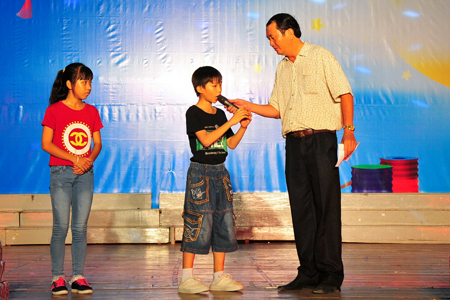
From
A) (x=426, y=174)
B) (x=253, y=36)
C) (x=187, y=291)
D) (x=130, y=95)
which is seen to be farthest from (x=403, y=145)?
(x=187, y=291)

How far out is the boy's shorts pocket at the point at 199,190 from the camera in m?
2.56

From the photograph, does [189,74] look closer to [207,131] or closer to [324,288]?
[207,131]

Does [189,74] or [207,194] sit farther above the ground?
[189,74]

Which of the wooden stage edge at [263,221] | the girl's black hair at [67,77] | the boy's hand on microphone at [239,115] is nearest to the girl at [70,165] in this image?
the girl's black hair at [67,77]

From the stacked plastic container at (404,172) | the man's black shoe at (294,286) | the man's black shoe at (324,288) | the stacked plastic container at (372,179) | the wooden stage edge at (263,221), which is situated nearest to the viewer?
the man's black shoe at (324,288)

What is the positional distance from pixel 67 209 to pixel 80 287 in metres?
0.40

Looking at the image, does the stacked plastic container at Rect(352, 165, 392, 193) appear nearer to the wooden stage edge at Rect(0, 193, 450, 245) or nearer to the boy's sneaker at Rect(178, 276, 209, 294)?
the wooden stage edge at Rect(0, 193, 450, 245)

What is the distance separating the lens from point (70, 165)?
8.53 ft

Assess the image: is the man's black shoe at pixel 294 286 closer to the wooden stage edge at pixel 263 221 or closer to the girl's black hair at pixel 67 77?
the girl's black hair at pixel 67 77

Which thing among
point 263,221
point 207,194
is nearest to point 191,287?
point 207,194

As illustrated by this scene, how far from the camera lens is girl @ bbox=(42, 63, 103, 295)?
259cm

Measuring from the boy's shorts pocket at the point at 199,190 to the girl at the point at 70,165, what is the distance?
0.55 m

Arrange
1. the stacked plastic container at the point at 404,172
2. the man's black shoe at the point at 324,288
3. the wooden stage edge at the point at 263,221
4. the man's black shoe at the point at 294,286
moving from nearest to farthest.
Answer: the man's black shoe at the point at 324,288 → the man's black shoe at the point at 294,286 → the wooden stage edge at the point at 263,221 → the stacked plastic container at the point at 404,172

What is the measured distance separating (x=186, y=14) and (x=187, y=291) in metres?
3.34
